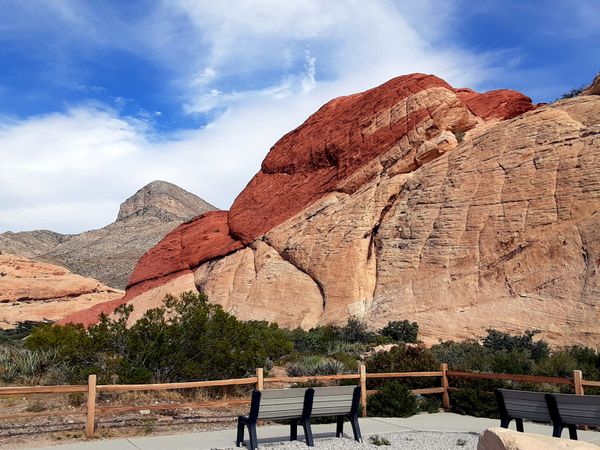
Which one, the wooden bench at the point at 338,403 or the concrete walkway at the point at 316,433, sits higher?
the wooden bench at the point at 338,403

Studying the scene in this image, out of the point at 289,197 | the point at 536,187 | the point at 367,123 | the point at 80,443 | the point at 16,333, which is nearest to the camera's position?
the point at 80,443

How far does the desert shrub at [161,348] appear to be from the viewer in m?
12.6

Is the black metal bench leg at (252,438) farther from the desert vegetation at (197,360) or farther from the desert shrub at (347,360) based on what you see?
the desert shrub at (347,360)

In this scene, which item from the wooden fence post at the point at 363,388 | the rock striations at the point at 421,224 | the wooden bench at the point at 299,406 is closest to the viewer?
the wooden bench at the point at 299,406

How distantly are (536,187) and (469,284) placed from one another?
4995 millimetres

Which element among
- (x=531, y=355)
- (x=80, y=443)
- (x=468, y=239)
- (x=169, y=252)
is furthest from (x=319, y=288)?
(x=80, y=443)

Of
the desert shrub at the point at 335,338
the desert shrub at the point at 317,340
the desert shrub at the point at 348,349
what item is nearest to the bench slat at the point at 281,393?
the desert shrub at the point at 348,349

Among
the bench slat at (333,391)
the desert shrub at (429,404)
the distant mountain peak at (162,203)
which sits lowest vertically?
the desert shrub at (429,404)

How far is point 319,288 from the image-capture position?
30.2m

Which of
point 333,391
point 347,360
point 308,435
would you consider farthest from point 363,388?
point 347,360

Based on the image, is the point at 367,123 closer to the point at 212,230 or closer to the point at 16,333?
the point at 212,230

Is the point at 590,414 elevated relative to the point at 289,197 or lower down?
lower down

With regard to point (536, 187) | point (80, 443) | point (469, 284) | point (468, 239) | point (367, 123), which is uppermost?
point (367, 123)

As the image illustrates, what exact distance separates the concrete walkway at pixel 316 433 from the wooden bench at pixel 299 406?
0.50 metres
